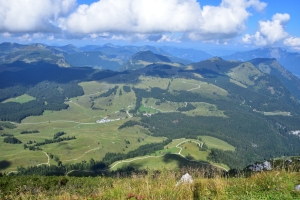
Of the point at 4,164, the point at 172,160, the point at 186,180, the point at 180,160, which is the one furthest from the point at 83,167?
the point at 186,180

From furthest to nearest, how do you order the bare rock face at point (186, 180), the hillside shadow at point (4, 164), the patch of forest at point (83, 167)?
the hillside shadow at point (4, 164)
the patch of forest at point (83, 167)
the bare rock face at point (186, 180)

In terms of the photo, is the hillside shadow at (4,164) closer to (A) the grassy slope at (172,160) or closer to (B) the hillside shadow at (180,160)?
(A) the grassy slope at (172,160)

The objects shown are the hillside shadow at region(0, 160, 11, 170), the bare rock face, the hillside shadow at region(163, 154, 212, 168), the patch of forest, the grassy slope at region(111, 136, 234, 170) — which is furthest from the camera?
the hillside shadow at region(0, 160, 11, 170)

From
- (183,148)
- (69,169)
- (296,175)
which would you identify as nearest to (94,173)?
(69,169)

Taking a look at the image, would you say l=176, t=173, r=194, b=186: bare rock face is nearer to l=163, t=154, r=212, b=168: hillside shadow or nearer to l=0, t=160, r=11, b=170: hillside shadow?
l=163, t=154, r=212, b=168: hillside shadow

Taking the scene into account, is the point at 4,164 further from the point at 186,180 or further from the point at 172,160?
the point at 186,180

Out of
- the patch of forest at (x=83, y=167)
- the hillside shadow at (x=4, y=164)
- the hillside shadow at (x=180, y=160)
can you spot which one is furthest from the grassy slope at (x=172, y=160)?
the hillside shadow at (x=4, y=164)

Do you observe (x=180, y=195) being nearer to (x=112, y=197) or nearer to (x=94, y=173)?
(x=112, y=197)

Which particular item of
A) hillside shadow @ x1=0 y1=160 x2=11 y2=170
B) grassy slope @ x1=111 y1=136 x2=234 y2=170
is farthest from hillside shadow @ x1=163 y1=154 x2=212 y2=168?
hillside shadow @ x1=0 y1=160 x2=11 y2=170

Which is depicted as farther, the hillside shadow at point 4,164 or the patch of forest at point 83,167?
the hillside shadow at point 4,164

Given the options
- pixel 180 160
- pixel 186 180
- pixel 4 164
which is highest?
pixel 186 180

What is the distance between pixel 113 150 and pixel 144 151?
82.3 feet

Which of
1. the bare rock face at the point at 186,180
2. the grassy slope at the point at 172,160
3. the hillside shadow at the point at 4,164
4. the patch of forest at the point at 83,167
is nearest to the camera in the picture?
the bare rock face at the point at 186,180

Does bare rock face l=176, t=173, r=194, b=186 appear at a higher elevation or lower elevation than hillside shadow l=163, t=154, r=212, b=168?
higher
